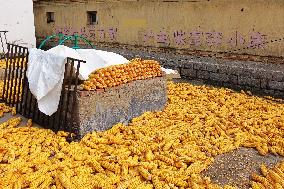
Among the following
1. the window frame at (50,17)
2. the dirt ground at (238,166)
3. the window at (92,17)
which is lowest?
the dirt ground at (238,166)

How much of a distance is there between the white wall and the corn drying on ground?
9285mm

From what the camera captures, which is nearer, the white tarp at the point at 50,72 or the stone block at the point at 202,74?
the white tarp at the point at 50,72

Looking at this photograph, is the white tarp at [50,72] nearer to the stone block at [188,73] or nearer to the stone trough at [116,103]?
the stone trough at [116,103]

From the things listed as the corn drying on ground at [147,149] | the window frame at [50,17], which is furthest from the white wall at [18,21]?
the corn drying on ground at [147,149]

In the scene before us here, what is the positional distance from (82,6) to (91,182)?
45.1 feet

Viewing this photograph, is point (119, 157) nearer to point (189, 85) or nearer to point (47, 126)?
point (47, 126)

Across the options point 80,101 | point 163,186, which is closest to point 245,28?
point 80,101

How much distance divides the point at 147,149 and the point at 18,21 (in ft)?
44.5

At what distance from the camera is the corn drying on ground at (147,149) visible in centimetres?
484

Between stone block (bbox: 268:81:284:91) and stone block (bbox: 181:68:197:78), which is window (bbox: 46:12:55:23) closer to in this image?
stone block (bbox: 181:68:197:78)

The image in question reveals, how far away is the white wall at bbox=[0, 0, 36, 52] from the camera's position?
1591 cm

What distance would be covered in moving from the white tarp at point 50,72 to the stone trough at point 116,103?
540 mm

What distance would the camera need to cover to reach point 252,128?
6961mm

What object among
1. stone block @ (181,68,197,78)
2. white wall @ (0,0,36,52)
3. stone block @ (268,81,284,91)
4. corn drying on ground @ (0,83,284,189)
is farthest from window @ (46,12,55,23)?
stone block @ (268,81,284,91)
